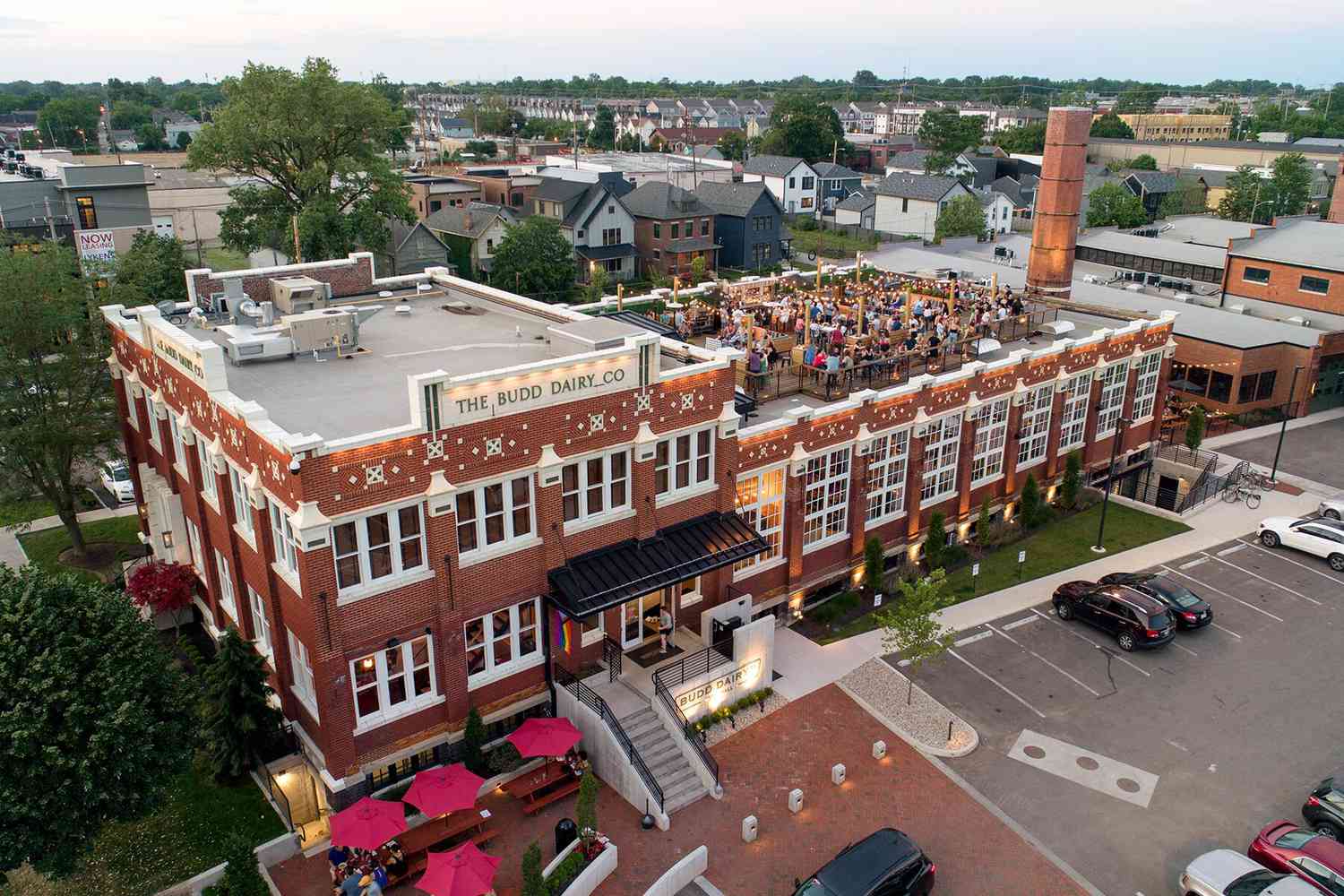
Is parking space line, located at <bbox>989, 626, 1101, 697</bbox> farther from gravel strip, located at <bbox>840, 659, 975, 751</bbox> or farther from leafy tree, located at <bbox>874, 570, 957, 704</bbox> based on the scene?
leafy tree, located at <bbox>874, 570, 957, 704</bbox>

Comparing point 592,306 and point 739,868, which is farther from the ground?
point 592,306

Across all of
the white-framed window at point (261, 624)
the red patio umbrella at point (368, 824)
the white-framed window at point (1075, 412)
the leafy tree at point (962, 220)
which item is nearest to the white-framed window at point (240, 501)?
the white-framed window at point (261, 624)

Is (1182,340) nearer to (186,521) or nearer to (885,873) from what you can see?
(885,873)

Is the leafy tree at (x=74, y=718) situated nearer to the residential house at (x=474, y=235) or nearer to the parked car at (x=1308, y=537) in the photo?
the parked car at (x=1308, y=537)

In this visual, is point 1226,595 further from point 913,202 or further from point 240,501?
point 913,202

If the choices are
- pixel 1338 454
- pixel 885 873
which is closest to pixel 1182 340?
pixel 1338 454

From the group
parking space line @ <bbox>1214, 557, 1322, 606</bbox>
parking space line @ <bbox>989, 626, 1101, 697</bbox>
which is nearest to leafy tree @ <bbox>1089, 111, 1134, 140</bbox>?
parking space line @ <bbox>1214, 557, 1322, 606</bbox>

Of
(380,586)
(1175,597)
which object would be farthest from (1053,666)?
(380,586)
